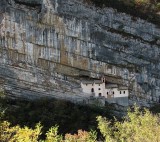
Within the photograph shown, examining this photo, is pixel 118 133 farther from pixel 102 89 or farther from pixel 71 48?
pixel 102 89

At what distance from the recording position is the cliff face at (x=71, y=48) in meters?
25.0

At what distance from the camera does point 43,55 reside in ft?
84.6

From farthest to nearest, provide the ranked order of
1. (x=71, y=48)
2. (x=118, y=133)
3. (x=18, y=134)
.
→ (x=71, y=48), (x=118, y=133), (x=18, y=134)

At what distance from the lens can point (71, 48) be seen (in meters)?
25.8

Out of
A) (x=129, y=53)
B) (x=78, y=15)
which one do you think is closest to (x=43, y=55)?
(x=78, y=15)

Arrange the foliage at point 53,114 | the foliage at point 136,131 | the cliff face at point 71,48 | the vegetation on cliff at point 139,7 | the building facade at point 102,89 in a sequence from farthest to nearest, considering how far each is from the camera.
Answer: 1. the building facade at point 102,89
2. the vegetation on cliff at point 139,7
3. the cliff face at point 71,48
4. the foliage at point 53,114
5. the foliage at point 136,131

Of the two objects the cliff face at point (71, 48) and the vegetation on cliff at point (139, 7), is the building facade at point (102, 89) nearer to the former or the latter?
the cliff face at point (71, 48)

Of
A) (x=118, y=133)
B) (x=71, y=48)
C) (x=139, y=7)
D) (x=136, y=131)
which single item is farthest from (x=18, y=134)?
(x=139, y=7)

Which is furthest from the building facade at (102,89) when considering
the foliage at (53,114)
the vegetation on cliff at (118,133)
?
the vegetation on cliff at (118,133)

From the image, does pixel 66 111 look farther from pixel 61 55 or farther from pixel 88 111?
pixel 61 55

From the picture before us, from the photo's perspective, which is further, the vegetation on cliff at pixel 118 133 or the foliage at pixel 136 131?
the foliage at pixel 136 131

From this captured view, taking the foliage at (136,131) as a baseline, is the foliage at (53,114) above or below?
below

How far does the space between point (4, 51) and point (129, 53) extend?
7179mm

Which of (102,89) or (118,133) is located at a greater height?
(102,89)
